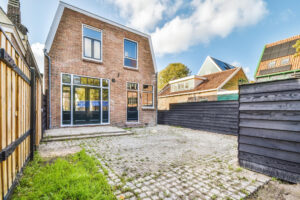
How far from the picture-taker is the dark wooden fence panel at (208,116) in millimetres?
6688

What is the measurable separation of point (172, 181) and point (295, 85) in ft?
8.64

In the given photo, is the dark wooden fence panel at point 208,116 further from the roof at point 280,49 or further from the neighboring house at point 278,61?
the roof at point 280,49

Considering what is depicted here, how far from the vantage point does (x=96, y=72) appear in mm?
8039

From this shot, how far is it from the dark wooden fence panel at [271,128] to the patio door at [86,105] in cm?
705

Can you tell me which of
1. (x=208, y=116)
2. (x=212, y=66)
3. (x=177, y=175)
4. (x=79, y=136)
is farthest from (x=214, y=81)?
(x=177, y=175)

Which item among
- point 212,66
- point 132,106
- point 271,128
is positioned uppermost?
point 212,66

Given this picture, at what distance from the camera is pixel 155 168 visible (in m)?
2.90

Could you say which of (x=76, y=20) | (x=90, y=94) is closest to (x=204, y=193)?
(x=90, y=94)

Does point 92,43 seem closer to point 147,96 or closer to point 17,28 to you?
point 17,28

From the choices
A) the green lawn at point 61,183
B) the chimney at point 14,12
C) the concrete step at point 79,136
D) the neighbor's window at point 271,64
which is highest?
the chimney at point 14,12

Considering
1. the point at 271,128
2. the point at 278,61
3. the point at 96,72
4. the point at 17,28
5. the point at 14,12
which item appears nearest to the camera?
the point at 271,128

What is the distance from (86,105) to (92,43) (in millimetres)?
3682

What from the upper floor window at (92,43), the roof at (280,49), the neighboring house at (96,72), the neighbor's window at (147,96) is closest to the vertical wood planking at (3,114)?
the neighboring house at (96,72)

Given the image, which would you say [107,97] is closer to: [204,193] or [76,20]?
[76,20]
